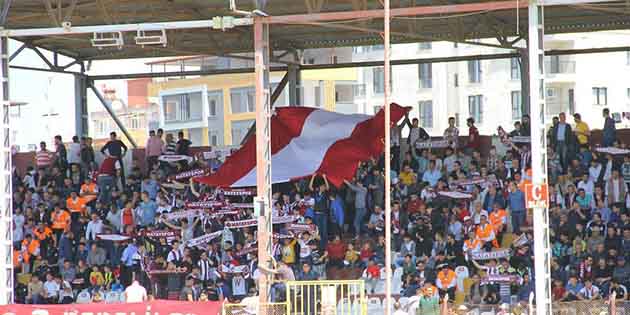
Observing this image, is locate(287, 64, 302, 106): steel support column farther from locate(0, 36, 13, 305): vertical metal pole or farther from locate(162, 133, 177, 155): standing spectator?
locate(0, 36, 13, 305): vertical metal pole

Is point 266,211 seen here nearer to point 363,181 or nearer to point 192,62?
point 363,181

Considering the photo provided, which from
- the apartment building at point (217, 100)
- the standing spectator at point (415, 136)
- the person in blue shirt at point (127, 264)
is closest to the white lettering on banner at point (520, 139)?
the standing spectator at point (415, 136)

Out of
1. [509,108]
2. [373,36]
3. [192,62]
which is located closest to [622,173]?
[373,36]

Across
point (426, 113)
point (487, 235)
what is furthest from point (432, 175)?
point (426, 113)

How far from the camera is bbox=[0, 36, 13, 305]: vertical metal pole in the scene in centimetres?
2484

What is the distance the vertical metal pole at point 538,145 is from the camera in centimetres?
2252

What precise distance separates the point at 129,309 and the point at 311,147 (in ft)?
32.4

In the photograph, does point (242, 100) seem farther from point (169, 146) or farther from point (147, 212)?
point (147, 212)

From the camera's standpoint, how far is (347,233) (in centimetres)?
3086

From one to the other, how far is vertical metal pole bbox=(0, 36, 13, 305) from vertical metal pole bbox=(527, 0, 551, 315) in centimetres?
972

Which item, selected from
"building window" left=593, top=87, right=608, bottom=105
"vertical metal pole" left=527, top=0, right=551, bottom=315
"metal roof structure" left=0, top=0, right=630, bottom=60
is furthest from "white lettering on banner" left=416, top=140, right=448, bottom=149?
"building window" left=593, top=87, right=608, bottom=105

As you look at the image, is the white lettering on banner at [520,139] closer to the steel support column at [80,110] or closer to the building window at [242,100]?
the steel support column at [80,110]

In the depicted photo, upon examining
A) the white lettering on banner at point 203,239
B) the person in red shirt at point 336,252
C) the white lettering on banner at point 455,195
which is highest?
the white lettering on banner at point 455,195

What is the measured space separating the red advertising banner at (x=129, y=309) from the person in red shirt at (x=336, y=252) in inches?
288
